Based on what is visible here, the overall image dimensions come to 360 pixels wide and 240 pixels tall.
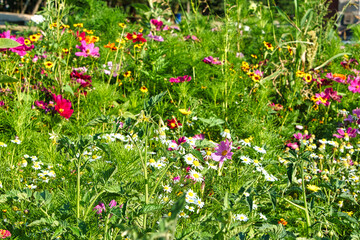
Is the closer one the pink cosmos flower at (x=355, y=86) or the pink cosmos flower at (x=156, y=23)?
the pink cosmos flower at (x=355, y=86)

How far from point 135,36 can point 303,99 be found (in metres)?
1.54

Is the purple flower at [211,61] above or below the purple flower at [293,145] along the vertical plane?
above

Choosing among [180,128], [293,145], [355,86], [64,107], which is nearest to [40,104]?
[64,107]

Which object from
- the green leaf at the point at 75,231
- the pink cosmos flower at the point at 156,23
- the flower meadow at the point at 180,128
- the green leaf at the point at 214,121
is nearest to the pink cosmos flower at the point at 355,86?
the flower meadow at the point at 180,128

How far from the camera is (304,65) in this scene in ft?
11.5

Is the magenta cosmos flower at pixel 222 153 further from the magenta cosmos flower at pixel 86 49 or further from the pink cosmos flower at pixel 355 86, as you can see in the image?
the pink cosmos flower at pixel 355 86

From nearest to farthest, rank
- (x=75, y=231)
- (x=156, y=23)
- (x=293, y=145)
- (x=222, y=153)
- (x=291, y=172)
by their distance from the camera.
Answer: (x=75, y=231)
(x=291, y=172)
(x=222, y=153)
(x=293, y=145)
(x=156, y=23)

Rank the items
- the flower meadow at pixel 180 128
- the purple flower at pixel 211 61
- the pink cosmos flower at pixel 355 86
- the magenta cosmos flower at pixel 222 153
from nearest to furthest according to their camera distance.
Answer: the flower meadow at pixel 180 128 < the magenta cosmos flower at pixel 222 153 < the purple flower at pixel 211 61 < the pink cosmos flower at pixel 355 86

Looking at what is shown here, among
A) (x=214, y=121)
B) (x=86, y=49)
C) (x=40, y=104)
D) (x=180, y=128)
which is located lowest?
(x=180, y=128)

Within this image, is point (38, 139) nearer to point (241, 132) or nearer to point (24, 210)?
point (24, 210)

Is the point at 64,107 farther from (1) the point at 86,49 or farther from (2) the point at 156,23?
(2) the point at 156,23

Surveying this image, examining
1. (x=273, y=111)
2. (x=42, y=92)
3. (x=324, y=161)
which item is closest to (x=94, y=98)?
(x=42, y=92)

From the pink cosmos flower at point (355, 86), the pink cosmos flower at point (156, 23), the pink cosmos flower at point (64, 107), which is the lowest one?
the pink cosmos flower at point (355, 86)

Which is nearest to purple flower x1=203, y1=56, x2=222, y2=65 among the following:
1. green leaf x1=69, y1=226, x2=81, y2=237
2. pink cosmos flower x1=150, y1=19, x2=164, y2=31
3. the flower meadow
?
the flower meadow
